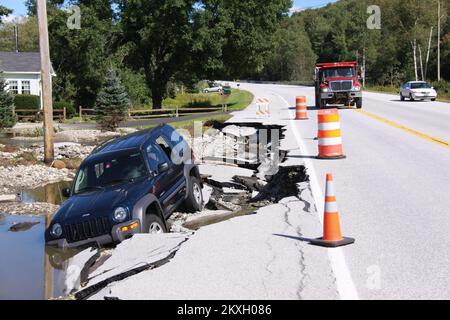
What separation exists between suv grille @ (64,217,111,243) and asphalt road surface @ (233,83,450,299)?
329cm

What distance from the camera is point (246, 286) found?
579 cm

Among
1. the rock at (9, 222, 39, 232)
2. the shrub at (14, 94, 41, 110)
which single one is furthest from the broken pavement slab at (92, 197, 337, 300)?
the shrub at (14, 94, 41, 110)

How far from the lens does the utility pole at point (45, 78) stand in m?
18.1

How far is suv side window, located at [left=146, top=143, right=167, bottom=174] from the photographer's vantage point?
32.5ft

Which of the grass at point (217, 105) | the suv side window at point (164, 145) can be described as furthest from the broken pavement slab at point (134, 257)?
the grass at point (217, 105)

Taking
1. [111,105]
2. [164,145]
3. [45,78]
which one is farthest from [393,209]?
[111,105]

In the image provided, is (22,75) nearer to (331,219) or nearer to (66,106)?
(66,106)

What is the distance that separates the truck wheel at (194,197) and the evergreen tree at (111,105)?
65.0 feet

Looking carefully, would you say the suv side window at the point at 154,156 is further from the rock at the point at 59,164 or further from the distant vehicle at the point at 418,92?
the distant vehicle at the point at 418,92

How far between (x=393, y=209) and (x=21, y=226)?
657 centimetres

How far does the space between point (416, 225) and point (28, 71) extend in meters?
46.0
